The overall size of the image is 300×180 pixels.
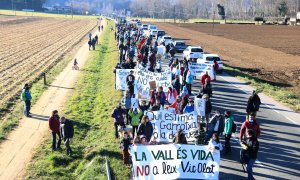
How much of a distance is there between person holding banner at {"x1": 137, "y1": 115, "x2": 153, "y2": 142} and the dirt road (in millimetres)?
4233

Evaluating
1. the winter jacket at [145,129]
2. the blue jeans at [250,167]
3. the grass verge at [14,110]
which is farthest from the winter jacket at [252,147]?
the grass verge at [14,110]

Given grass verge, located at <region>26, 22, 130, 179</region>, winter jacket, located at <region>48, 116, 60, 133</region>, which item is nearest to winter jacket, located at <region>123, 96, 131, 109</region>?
grass verge, located at <region>26, 22, 130, 179</region>

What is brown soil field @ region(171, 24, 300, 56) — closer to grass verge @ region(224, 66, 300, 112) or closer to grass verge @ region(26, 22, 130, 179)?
grass verge @ region(224, 66, 300, 112)

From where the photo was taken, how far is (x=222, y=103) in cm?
2255

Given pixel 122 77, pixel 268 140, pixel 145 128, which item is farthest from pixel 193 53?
pixel 145 128

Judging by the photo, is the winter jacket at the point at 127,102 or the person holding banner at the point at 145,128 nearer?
the person holding banner at the point at 145,128

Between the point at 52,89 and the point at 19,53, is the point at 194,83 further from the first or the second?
the point at 19,53

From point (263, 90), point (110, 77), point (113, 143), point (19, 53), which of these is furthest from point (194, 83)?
point (19, 53)

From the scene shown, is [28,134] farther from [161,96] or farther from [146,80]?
[161,96]

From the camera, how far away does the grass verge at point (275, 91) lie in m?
23.7

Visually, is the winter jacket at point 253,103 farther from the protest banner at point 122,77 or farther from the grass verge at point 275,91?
the protest banner at point 122,77

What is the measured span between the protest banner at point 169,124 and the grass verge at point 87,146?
1652 millimetres

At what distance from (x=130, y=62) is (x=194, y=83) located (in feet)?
16.8

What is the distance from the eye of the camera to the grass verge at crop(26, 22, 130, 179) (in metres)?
13.9
